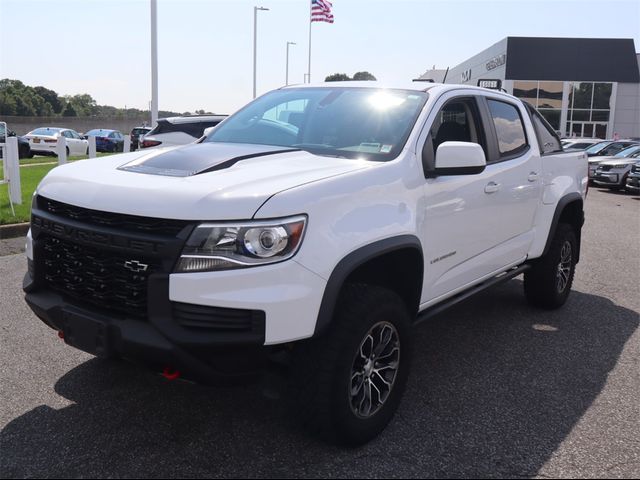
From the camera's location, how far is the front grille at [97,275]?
2.77 metres

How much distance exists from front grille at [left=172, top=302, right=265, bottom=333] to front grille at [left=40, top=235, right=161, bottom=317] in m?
0.25

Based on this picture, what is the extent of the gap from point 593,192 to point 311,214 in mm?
18767

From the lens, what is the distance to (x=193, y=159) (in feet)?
10.9

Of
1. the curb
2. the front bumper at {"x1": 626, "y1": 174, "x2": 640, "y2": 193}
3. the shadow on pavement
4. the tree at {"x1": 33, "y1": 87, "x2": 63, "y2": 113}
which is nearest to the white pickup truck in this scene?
the shadow on pavement

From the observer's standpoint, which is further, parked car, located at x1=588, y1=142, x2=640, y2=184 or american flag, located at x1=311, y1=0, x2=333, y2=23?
american flag, located at x1=311, y1=0, x2=333, y2=23

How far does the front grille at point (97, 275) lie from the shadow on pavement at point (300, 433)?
0.75 m

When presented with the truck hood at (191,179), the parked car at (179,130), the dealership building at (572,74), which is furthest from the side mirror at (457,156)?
the dealership building at (572,74)

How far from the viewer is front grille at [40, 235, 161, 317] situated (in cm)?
277

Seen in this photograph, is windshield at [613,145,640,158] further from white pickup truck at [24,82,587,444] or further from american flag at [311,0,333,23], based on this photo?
american flag at [311,0,333,23]

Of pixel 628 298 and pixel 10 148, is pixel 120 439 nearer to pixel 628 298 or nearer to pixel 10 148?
pixel 628 298

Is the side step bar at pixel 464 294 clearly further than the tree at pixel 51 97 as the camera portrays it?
No

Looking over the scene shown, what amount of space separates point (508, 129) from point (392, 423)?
255cm

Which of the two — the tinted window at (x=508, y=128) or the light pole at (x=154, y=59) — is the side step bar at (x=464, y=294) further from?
the light pole at (x=154, y=59)

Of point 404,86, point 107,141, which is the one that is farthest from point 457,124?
point 107,141
